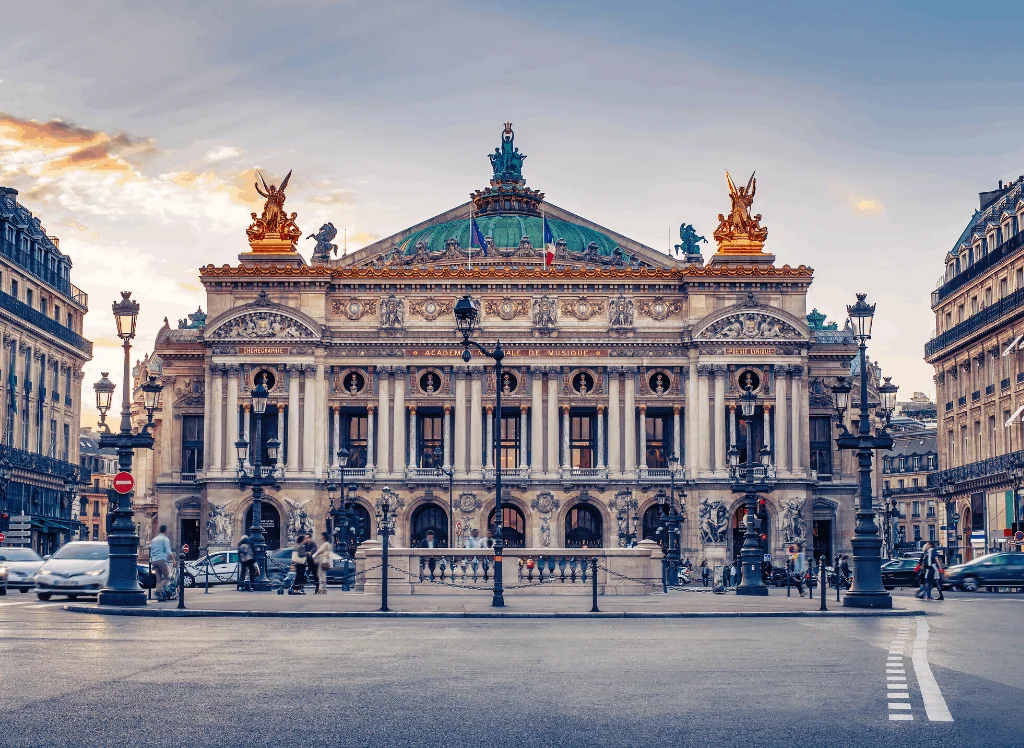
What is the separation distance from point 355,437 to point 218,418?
8.16m

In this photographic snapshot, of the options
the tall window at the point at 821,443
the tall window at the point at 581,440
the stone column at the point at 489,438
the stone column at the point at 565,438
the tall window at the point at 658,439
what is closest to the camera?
the stone column at the point at 565,438

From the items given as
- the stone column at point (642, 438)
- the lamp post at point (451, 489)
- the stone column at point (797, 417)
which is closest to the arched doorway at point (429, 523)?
the lamp post at point (451, 489)

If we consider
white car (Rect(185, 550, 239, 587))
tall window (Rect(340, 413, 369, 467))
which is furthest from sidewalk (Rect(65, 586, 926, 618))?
tall window (Rect(340, 413, 369, 467))

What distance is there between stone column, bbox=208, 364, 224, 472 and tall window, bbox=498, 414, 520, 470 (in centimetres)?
1620

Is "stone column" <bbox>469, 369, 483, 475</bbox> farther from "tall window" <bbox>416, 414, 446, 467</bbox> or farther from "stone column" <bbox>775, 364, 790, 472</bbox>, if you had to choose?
"stone column" <bbox>775, 364, 790, 472</bbox>

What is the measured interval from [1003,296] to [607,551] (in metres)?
39.6

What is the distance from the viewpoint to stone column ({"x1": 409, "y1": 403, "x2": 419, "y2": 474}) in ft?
281

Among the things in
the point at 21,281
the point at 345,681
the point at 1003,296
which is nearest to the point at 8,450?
the point at 21,281

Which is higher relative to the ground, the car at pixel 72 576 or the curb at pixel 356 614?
the car at pixel 72 576

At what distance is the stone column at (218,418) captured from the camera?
84.9 m

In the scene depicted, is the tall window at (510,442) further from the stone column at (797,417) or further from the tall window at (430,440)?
the stone column at (797,417)

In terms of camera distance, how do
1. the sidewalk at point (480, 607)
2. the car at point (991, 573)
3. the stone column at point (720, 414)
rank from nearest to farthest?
the sidewalk at point (480, 607), the car at point (991, 573), the stone column at point (720, 414)

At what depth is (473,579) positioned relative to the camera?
155 ft

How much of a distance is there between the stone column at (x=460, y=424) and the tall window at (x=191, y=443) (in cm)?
1620
